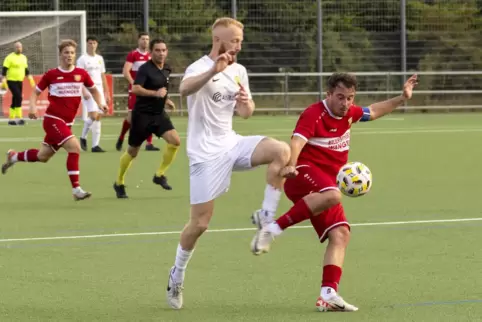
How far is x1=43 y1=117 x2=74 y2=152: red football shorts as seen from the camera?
13445 mm

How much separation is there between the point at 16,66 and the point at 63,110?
14.6 m

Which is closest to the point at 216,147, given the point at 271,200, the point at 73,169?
the point at 271,200

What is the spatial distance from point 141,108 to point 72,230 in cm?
368

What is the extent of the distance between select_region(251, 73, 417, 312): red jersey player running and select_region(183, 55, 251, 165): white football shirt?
1.55ft

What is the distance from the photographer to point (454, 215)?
1170cm

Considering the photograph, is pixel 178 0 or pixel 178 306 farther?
pixel 178 0

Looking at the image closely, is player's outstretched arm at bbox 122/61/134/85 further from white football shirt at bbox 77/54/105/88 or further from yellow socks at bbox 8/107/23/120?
yellow socks at bbox 8/107/23/120

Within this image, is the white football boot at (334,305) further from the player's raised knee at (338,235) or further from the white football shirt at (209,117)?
the white football shirt at (209,117)

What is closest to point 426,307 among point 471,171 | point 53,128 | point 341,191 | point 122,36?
point 341,191

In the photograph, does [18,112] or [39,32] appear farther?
[18,112]

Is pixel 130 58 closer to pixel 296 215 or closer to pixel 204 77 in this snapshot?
pixel 204 77

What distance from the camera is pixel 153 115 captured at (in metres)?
14.4

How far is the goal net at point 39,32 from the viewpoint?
91.7 feet

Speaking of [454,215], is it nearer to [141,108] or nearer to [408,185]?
[408,185]
